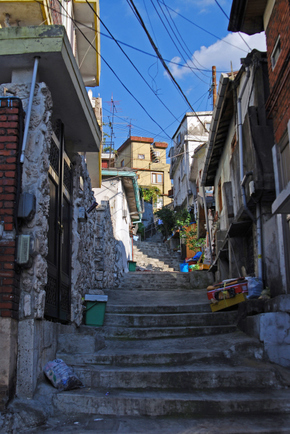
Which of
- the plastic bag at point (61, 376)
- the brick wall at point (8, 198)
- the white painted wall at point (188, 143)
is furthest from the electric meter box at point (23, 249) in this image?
the white painted wall at point (188, 143)

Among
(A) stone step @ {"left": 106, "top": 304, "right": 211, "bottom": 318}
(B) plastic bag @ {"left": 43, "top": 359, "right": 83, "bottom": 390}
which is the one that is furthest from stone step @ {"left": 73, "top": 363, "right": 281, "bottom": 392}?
(A) stone step @ {"left": 106, "top": 304, "right": 211, "bottom": 318}

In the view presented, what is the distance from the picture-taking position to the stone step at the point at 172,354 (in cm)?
575

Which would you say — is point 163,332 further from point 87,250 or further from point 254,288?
point 87,250

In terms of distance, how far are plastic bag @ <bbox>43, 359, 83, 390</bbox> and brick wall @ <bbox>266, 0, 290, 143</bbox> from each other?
483 centimetres

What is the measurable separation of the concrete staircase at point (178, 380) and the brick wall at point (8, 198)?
1.25 metres

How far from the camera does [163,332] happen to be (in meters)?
7.38

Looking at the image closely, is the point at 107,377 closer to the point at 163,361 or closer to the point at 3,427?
the point at 163,361

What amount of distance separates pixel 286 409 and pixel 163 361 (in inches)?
69.9

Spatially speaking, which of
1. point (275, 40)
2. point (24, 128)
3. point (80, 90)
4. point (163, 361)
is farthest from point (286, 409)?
point (275, 40)

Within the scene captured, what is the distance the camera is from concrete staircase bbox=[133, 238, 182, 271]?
23453mm

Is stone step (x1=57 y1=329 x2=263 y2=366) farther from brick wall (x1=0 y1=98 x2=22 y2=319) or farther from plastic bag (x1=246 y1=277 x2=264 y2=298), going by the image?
brick wall (x1=0 y1=98 x2=22 y2=319)

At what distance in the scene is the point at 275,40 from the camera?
740cm

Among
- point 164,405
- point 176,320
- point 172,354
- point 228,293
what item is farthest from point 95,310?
point 164,405

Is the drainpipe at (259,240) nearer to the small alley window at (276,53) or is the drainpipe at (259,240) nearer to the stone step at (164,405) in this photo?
the small alley window at (276,53)
